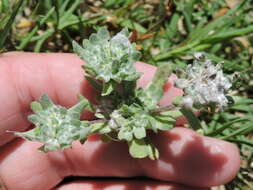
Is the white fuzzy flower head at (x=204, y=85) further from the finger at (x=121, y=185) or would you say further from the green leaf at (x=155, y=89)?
the finger at (x=121, y=185)

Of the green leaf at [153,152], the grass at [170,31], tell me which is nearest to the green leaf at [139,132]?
the green leaf at [153,152]

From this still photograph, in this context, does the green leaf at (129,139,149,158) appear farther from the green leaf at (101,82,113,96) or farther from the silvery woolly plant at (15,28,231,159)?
the green leaf at (101,82,113,96)

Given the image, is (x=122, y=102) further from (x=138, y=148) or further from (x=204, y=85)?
(x=204, y=85)

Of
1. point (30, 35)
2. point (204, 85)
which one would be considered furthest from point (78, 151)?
point (204, 85)

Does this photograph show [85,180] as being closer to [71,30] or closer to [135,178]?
[135,178]

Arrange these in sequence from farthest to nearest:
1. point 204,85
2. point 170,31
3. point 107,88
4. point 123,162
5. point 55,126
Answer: point 170,31
point 123,162
point 107,88
point 55,126
point 204,85

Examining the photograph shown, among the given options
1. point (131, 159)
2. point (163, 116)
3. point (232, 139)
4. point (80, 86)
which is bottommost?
point (232, 139)

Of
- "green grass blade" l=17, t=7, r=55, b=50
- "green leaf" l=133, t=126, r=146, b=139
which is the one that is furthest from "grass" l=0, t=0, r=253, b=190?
"green leaf" l=133, t=126, r=146, b=139

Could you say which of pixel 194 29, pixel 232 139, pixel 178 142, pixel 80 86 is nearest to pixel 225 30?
pixel 194 29
